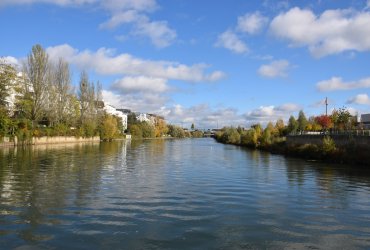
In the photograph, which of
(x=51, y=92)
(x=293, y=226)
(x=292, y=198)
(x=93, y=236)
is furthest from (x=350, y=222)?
(x=51, y=92)

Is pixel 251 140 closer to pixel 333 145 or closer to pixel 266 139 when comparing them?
pixel 266 139

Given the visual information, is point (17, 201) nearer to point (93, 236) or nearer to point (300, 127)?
point (93, 236)

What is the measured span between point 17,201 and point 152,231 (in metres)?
7.58

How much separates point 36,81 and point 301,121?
74.4 metres

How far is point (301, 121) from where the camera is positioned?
11550 cm

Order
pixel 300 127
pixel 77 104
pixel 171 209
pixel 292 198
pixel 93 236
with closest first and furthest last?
1. pixel 93 236
2. pixel 171 209
3. pixel 292 198
4. pixel 77 104
5. pixel 300 127

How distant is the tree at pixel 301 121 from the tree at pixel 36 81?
68988 millimetres

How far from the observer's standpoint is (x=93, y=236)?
1205cm

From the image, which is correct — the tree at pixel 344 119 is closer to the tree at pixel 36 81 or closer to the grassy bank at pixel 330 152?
the grassy bank at pixel 330 152

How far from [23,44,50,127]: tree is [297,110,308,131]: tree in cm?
6899

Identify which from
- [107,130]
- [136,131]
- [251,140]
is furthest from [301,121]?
[136,131]

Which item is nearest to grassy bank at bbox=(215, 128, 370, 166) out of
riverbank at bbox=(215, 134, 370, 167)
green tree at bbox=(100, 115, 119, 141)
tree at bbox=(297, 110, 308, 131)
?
riverbank at bbox=(215, 134, 370, 167)

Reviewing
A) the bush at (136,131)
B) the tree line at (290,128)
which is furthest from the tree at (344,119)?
the bush at (136,131)

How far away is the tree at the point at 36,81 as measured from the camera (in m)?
75.6
